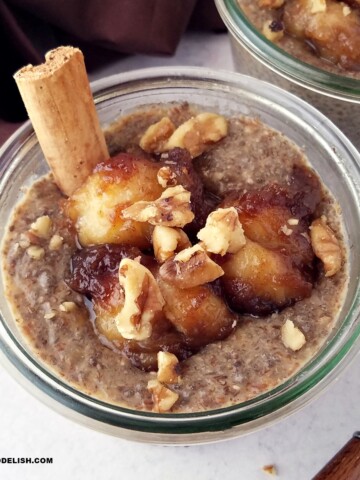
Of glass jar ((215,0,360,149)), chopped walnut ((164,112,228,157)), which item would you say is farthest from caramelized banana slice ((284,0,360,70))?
chopped walnut ((164,112,228,157))

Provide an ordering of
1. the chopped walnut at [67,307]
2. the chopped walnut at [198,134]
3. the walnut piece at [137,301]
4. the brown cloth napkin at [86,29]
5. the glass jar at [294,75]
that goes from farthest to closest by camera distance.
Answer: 1. the brown cloth napkin at [86,29]
2. the glass jar at [294,75]
3. the chopped walnut at [198,134]
4. the chopped walnut at [67,307]
5. the walnut piece at [137,301]

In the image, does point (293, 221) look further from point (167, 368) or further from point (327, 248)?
point (167, 368)

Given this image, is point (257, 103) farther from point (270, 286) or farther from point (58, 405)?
point (58, 405)

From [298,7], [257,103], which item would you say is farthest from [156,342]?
[298,7]

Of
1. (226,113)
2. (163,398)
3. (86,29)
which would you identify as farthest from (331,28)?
(163,398)

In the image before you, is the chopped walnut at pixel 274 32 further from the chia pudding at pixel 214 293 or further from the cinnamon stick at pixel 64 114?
the cinnamon stick at pixel 64 114

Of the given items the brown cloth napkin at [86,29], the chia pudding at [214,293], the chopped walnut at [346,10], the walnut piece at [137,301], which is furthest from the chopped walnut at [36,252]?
the chopped walnut at [346,10]

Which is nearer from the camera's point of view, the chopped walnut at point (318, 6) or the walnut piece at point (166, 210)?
the walnut piece at point (166, 210)
